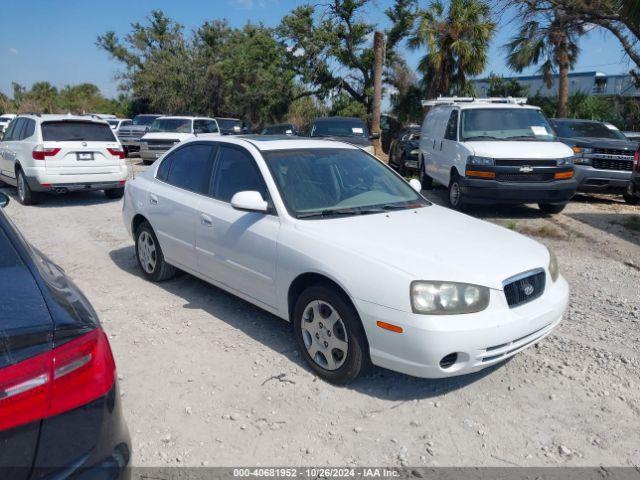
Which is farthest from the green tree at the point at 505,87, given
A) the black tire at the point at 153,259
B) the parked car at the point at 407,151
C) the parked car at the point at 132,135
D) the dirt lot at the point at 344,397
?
the black tire at the point at 153,259

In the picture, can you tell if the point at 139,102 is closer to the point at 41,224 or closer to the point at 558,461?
the point at 41,224

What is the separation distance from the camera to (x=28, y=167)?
10.5 metres

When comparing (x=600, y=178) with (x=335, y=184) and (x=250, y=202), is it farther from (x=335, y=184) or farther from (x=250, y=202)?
(x=250, y=202)

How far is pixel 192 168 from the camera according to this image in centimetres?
533

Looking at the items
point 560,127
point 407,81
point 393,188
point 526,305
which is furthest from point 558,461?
point 407,81

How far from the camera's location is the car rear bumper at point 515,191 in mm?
8992

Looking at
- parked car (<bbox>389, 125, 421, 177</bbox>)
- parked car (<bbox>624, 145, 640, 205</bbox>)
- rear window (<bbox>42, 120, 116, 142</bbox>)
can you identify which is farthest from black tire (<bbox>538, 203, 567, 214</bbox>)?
rear window (<bbox>42, 120, 116, 142</bbox>)

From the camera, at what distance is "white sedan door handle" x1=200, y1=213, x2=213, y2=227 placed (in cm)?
475

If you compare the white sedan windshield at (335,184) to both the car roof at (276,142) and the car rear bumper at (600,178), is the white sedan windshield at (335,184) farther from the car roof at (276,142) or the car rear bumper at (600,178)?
the car rear bumper at (600,178)

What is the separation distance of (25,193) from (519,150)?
29.3 ft

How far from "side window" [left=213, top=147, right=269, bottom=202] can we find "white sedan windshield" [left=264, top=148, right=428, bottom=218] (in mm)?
145

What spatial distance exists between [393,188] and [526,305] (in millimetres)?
1733

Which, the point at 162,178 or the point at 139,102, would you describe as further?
the point at 139,102

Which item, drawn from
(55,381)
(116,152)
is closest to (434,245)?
(55,381)
